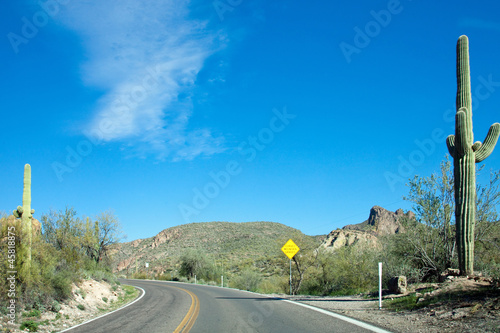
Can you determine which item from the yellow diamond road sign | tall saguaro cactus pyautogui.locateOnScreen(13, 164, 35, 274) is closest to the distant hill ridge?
the yellow diamond road sign

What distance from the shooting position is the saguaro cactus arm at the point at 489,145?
1354 cm

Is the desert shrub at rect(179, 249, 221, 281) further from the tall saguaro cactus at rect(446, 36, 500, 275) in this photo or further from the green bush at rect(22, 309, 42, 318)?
the tall saguaro cactus at rect(446, 36, 500, 275)

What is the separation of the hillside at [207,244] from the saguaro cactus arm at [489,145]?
149 feet

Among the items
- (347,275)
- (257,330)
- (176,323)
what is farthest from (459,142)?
(347,275)

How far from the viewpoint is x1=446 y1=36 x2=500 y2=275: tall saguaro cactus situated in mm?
13047

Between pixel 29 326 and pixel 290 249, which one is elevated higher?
pixel 290 249

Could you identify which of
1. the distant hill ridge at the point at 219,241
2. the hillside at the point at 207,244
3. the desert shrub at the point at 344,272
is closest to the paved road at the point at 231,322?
the desert shrub at the point at 344,272

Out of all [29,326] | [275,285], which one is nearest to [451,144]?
[29,326]

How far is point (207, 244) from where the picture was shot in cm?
8638

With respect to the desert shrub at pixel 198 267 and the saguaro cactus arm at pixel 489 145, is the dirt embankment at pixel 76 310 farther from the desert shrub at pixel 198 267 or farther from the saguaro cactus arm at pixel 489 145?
the desert shrub at pixel 198 267

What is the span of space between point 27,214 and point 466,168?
1715cm

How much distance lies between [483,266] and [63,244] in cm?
2204

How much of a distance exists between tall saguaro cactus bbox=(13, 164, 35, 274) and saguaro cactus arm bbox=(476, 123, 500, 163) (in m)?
17.0

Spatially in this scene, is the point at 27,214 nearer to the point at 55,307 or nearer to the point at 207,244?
the point at 55,307
